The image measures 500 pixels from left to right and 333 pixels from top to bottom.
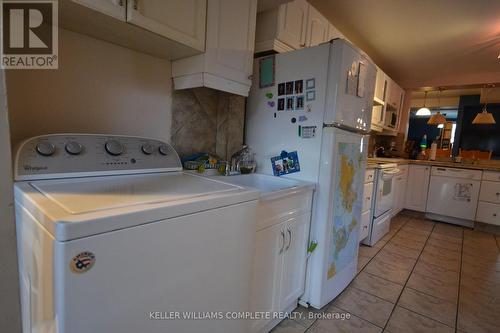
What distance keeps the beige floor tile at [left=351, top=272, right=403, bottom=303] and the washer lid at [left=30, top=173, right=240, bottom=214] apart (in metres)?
1.57

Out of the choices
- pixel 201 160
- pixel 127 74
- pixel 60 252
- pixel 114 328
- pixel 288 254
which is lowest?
pixel 288 254

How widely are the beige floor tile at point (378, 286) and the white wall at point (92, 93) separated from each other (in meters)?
1.85

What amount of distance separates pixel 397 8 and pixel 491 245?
2.93m

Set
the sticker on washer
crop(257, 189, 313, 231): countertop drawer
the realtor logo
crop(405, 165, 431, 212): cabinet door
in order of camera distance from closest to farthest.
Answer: the sticker on washer → the realtor logo → crop(257, 189, 313, 231): countertop drawer → crop(405, 165, 431, 212): cabinet door

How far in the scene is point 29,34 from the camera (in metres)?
0.95

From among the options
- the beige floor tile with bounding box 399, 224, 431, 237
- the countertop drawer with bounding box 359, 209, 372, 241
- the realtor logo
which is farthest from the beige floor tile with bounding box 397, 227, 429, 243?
the realtor logo

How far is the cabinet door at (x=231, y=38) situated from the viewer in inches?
51.6

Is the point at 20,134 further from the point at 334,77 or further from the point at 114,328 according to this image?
the point at 334,77

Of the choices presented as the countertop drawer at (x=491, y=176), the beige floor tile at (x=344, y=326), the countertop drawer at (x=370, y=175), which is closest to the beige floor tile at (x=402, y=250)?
the countertop drawer at (x=370, y=175)

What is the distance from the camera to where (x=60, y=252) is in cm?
55

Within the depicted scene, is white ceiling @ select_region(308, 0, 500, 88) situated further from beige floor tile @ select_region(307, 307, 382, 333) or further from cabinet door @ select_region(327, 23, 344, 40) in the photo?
beige floor tile @ select_region(307, 307, 382, 333)

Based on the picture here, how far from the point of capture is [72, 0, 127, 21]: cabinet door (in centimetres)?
88

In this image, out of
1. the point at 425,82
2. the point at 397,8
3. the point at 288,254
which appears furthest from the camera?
the point at 425,82

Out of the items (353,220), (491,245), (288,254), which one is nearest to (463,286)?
(353,220)
